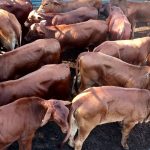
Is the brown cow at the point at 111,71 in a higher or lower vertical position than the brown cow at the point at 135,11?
higher

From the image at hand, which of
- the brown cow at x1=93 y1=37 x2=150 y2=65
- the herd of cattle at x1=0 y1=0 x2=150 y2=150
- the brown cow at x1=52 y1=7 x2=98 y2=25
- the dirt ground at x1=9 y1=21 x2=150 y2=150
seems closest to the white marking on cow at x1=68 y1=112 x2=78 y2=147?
the herd of cattle at x1=0 y1=0 x2=150 y2=150

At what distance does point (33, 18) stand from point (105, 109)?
3896 mm

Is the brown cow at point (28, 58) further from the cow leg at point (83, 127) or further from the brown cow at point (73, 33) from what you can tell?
the cow leg at point (83, 127)

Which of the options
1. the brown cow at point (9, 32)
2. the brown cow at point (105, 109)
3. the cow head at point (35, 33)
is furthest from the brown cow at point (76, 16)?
the brown cow at point (105, 109)

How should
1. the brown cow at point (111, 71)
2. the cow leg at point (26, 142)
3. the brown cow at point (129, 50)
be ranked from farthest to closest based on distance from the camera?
the brown cow at point (129, 50) → the brown cow at point (111, 71) → the cow leg at point (26, 142)

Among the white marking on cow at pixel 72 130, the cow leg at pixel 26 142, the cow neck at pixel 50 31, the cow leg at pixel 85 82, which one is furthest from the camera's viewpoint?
the cow neck at pixel 50 31

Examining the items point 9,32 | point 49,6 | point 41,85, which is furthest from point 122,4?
point 41,85

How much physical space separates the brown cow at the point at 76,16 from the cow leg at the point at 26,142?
3.78m

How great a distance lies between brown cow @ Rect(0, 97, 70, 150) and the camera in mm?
5395

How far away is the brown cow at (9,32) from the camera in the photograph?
8.11 m

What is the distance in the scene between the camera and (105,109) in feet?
19.0

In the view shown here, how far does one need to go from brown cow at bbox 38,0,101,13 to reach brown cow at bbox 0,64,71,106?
Answer: 328 centimetres

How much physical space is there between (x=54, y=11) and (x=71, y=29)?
5.64 ft

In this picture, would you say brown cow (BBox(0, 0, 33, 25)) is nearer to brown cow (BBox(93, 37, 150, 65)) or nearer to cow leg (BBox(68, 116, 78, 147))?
brown cow (BBox(93, 37, 150, 65))
